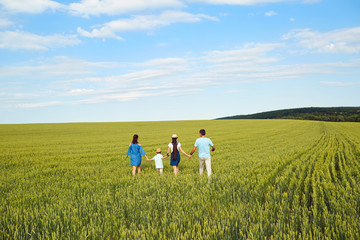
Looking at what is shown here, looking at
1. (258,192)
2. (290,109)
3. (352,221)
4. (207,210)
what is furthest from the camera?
(290,109)

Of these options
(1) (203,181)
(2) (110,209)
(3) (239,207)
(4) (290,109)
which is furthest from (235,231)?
(4) (290,109)

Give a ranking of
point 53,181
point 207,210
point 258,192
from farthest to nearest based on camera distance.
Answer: point 53,181, point 258,192, point 207,210

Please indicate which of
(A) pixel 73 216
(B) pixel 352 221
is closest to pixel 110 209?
(A) pixel 73 216

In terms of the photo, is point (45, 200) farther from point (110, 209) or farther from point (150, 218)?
point (150, 218)

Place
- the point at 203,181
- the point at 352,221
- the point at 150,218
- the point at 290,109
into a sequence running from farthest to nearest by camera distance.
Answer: the point at 290,109
the point at 203,181
the point at 150,218
the point at 352,221

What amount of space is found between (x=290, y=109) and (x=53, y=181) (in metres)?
170

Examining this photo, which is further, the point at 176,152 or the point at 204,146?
the point at 176,152

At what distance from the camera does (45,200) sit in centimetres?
689

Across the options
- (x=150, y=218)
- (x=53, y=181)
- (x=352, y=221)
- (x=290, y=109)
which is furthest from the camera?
(x=290, y=109)

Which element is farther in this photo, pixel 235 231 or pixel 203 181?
pixel 203 181

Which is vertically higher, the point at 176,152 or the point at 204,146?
the point at 204,146

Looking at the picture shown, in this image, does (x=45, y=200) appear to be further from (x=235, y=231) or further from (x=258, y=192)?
(x=258, y=192)

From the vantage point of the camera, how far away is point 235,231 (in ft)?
14.7

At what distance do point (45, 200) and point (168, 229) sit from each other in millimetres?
4622
